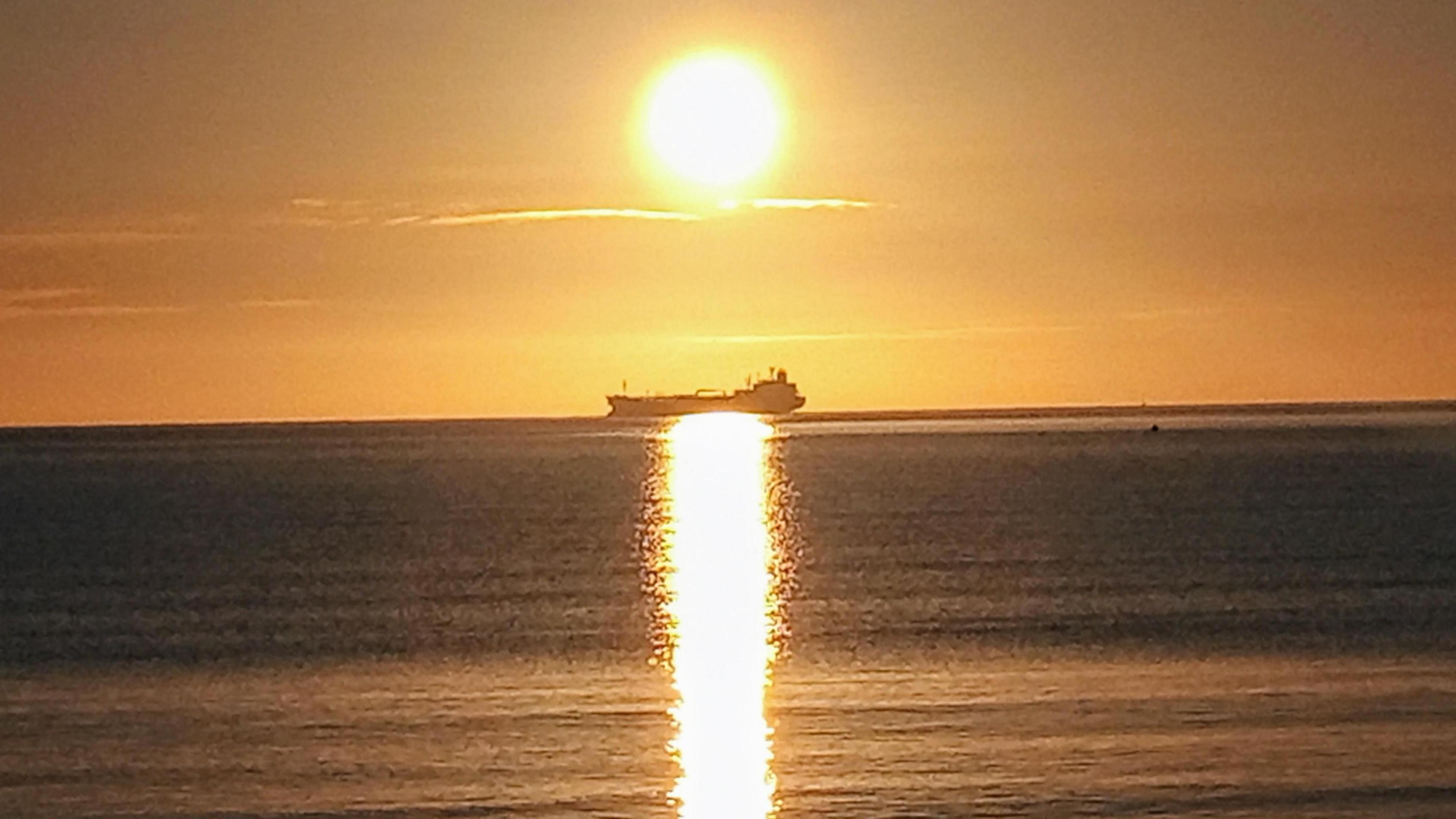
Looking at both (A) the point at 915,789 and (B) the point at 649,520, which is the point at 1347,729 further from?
(B) the point at 649,520

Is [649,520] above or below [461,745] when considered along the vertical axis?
above

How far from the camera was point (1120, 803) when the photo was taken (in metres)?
35.4

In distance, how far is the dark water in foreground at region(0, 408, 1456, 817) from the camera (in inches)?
1475

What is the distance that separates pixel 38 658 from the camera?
200 feet

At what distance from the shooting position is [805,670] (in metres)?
56.4

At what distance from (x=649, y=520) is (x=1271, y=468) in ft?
219

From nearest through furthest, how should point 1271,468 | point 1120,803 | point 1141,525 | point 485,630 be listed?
point 1120,803
point 485,630
point 1141,525
point 1271,468

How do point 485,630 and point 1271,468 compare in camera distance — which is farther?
point 1271,468

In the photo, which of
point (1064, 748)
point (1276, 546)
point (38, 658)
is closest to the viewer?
point (1064, 748)

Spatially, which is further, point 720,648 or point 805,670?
point 720,648

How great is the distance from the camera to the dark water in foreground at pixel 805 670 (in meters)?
37.5

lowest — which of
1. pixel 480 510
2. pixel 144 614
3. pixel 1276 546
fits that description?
pixel 144 614

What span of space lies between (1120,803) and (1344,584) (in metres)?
47.5

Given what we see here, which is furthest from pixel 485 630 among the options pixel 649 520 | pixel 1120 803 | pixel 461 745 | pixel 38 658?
pixel 649 520
